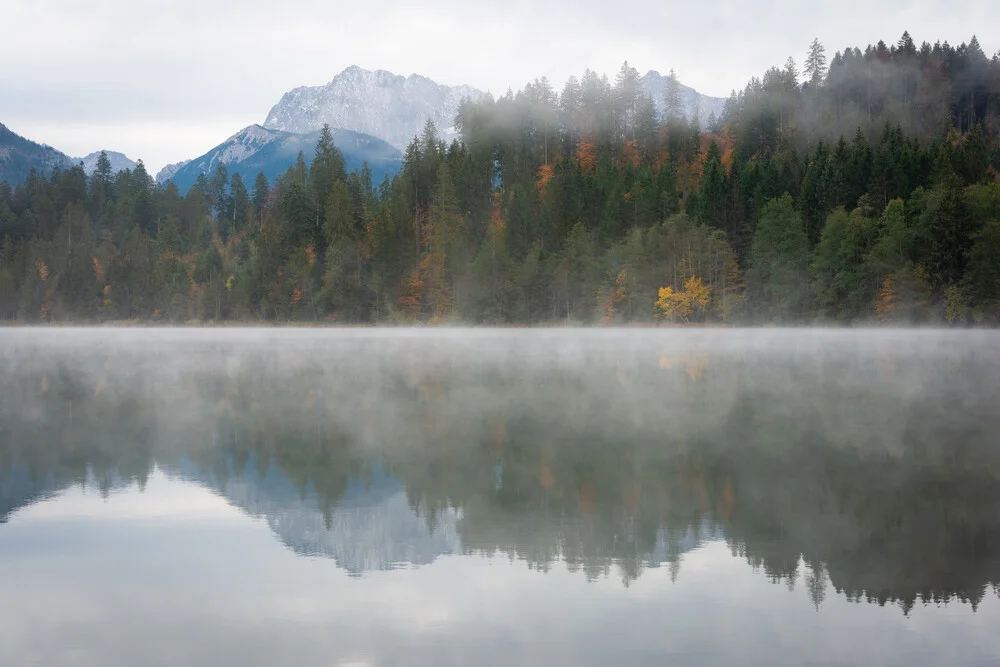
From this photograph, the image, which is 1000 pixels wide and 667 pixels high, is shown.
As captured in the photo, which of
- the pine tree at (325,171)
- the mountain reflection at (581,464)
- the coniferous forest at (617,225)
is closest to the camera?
the mountain reflection at (581,464)

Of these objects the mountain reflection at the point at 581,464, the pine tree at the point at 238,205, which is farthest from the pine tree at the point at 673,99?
the mountain reflection at the point at 581,464

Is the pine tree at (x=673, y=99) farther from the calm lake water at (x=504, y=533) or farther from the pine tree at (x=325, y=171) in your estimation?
the calm lake water at (x=504, y=533)

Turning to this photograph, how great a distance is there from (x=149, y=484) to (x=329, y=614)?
7896 mm

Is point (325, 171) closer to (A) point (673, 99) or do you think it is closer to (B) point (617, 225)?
(B) point (617, 225)

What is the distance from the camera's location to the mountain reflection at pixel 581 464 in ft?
35.7

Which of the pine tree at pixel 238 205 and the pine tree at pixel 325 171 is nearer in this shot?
the pine tree at pixel 325 171

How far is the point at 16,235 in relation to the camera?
607 feet

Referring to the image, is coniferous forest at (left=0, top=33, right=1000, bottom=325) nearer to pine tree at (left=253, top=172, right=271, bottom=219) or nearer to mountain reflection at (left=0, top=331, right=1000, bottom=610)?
pine tree at (left=253, top=172, right=271, bottom=219)

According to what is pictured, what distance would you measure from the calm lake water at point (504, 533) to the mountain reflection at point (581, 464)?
75mm

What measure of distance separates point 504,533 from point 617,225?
107 metres

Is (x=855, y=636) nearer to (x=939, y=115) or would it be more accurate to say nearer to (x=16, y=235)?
(x=939, y=115)

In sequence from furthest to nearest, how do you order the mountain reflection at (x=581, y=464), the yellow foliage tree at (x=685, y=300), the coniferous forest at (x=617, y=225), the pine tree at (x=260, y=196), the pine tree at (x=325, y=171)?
the pine tree at (x=260, y=196) < the pine tree at (x=325, y=171) < the yellow foliage tree at (x=685, y=300) < the coniferous forest at (x=617, y=225) < the mountain reflection at (x=581, y=464)

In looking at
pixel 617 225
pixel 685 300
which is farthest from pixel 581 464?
pixel 617 225

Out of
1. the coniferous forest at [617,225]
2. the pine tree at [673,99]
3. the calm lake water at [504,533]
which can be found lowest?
the calm lake water at [504,533]
